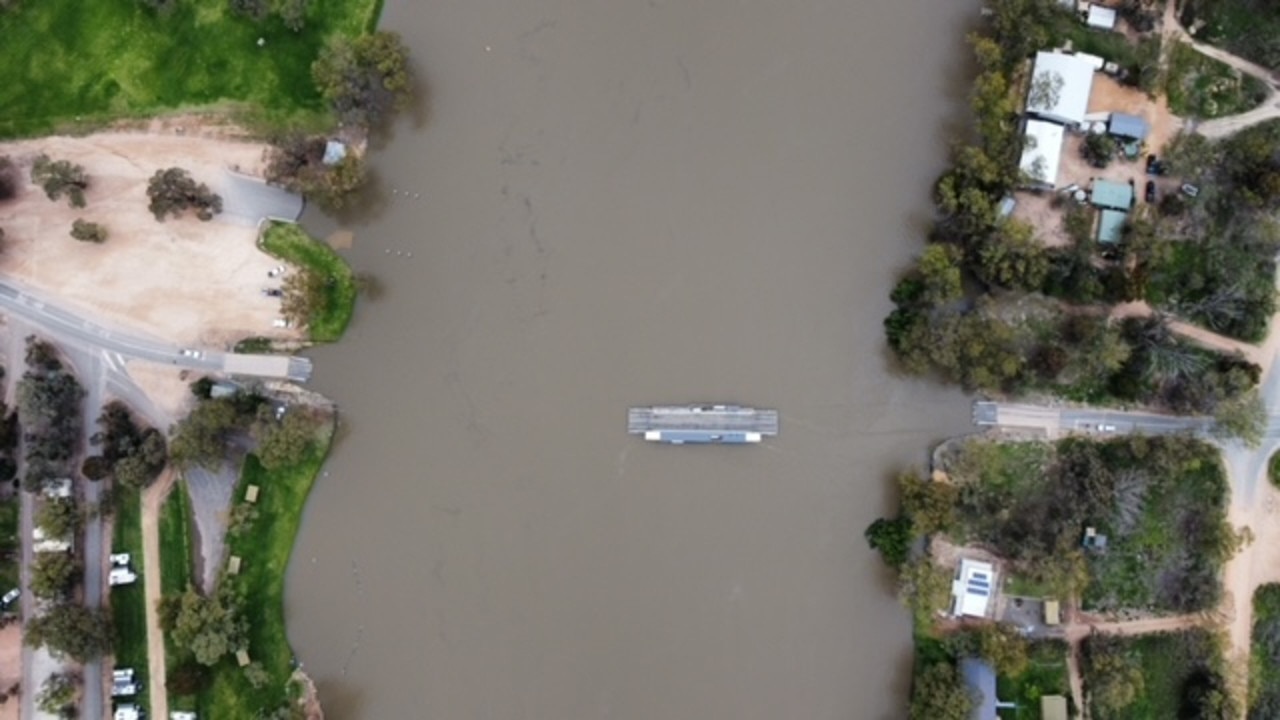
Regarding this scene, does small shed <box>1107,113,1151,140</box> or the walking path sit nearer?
the walking path

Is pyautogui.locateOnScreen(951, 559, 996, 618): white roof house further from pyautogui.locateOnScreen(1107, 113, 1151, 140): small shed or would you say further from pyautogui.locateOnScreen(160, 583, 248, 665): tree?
pyautogui.locateOnScreen(160, 583, 248, 665): tree

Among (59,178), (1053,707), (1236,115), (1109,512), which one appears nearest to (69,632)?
(59,178)

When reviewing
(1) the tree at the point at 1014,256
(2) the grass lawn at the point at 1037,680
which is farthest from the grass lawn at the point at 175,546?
(1) the tree at the point at 1014,256

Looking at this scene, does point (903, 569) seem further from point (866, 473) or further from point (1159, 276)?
point (1159, 276)

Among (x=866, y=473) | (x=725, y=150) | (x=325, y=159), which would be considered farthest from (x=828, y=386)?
(x=325, y=159)

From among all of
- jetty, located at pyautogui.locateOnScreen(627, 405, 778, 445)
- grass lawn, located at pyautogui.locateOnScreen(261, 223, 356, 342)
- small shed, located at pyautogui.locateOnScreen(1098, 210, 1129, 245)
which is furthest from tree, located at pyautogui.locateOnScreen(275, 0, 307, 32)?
small shed, located at pyautogui.locateOnScreen(1098, 210, 1129, 245)

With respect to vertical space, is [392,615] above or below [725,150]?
below
